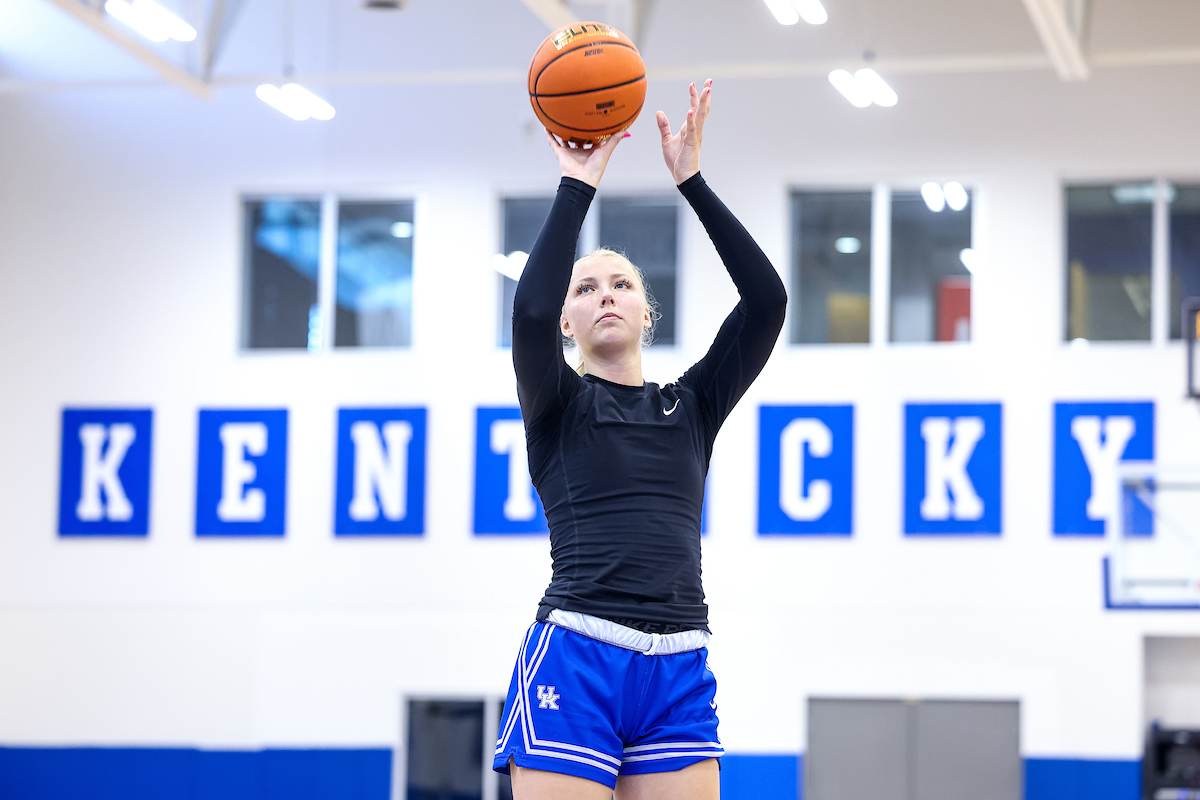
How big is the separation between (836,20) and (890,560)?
3.78 metres

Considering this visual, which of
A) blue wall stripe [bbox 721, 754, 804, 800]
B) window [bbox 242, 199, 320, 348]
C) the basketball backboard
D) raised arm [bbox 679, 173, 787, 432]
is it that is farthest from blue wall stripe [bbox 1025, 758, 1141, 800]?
raised arm [bbox 679, 173, 787, 432]

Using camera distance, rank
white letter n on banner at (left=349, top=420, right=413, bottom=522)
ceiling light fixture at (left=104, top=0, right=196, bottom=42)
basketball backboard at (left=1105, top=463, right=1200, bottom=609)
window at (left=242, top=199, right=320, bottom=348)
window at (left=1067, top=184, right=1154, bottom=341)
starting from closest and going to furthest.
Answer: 1. ceiling light fixture at (left=104, top=0, right=196, bottom=42)
2. basketball backboard at (left=1105, top=463, right=1200, bottom=609)
3. window at (left=1067, top=184, right=1154, bottom=341)
4. white letter n on banner at (left=349, top=420, right=413, bottom=522)
5. window at (left=242, top=199, right=320, bottom=348)

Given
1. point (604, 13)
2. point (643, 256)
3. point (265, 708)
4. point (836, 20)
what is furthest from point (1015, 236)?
point (265, 708)

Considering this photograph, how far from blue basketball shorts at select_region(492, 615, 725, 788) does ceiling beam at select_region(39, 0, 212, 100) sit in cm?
569

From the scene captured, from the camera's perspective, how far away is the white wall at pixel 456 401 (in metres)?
9.09

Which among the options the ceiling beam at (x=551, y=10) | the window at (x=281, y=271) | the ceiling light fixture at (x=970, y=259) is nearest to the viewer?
the ceiling beam at (x=551, y=10)

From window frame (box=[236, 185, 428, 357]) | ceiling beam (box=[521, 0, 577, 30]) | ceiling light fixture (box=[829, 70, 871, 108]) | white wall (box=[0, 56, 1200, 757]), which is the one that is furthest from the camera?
window frame (box=[236, 185, 428, 357])

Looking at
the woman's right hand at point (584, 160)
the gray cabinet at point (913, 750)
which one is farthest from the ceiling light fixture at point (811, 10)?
the woman's right hand at point (584, 160)

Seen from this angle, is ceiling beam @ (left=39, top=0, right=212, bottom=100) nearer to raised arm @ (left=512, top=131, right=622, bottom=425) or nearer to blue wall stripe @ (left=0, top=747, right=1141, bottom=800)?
blue wall stripe @ (left=0, top=747, right=1141, bottom=800)

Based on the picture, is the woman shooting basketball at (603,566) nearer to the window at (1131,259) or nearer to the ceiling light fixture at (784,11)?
the ceiling light fixture at (784,11)

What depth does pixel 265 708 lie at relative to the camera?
31.7 feet

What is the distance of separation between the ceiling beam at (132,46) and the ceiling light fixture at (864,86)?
13.3 feet

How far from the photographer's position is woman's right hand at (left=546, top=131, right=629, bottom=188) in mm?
2619

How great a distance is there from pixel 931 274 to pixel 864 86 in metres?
1.90
